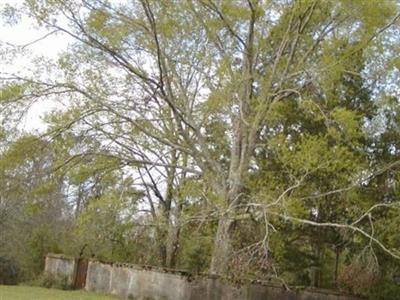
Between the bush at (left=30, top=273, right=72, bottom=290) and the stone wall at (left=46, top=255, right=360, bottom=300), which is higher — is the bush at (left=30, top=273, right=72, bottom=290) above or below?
below

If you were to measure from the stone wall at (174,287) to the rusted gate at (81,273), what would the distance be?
0.76m

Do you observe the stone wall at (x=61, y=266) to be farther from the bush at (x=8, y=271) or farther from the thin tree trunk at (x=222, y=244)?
the thin tree trunk at (x=222, y=244)

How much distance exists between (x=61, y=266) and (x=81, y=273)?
51.7 inches

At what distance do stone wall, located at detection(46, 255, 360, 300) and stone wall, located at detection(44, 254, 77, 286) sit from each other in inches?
51.6

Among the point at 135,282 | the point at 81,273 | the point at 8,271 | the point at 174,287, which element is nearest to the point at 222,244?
the point at 174,287

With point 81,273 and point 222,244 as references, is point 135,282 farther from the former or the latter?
point 81,273

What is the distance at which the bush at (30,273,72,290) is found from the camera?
20.3 m

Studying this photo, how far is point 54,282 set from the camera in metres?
20.8

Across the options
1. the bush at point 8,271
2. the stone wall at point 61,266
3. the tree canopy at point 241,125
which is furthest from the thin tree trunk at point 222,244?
the bush at point 8,271

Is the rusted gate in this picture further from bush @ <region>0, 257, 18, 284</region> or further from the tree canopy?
bush @ <region>0, 257, 18, 284</region>

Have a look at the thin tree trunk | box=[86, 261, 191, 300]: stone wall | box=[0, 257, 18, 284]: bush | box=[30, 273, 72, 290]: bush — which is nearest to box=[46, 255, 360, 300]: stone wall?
box=[86, 261, 191, 300]: stone wall

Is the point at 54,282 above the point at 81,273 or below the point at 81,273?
below

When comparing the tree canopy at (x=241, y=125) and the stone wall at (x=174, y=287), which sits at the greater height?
the tree canopy at (x=241, y=125)

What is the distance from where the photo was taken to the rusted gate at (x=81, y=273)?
799 inches
